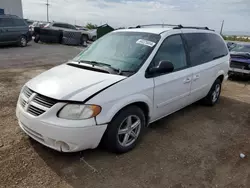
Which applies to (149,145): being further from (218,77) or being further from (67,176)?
(218,77)

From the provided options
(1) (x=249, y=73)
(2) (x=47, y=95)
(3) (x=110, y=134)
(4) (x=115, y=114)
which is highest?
(2) (x=47, y=95)

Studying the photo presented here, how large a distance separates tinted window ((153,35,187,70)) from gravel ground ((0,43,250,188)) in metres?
1.17

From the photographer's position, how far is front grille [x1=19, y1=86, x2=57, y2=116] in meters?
2.62

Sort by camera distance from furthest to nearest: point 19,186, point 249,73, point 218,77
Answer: point 249,73
point 218,77
point 19,186

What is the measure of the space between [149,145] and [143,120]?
1.47ft

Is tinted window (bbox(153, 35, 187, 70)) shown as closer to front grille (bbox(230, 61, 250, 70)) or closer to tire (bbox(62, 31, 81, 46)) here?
front grille (bbox(230, 61, 250, 70))

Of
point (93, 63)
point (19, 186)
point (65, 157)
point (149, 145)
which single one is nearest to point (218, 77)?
point (149, 145)

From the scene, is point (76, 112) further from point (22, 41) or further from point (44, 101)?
point (22, 41)

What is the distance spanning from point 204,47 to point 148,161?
2788 mm

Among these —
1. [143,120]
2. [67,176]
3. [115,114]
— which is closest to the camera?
[67,176]

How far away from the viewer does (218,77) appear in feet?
17.2

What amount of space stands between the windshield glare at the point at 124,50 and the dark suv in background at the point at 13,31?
10918mm

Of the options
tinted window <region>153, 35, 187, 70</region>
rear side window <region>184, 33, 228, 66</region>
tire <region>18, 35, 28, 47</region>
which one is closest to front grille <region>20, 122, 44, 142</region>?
tinted window <region>153, 35, 187, 70</region>

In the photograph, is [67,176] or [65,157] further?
[65,157]
